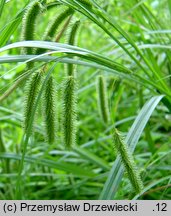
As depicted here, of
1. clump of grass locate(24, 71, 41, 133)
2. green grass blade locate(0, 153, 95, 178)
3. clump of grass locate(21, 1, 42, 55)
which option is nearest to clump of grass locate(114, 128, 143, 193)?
clump of grass locate(24, 71, 41, 133)

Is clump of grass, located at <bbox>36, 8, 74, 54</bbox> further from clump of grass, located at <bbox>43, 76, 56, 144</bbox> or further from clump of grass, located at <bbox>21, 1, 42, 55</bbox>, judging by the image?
clump of grass, located at <bbox>43, 76, 56, 144</bbox>

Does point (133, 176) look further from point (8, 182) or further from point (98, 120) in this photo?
point (98, 120)

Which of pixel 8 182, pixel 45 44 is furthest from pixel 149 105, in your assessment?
pixel 8 182

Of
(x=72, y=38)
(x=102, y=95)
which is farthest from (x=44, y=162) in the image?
(x=72, y=38)

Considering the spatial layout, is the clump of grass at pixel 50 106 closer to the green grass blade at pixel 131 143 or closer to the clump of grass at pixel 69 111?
the clump of grass at pixel 69 111

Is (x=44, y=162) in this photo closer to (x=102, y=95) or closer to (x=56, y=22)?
(x=102, y=95)
